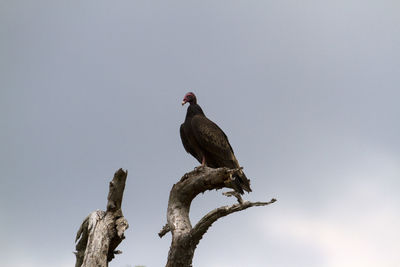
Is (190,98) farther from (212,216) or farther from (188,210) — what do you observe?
(212,216)

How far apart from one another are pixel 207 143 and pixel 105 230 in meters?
2.82

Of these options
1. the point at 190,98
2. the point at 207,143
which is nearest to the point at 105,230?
the point at 207,143

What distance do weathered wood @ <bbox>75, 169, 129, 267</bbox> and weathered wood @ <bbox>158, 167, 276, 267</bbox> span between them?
2.56ft

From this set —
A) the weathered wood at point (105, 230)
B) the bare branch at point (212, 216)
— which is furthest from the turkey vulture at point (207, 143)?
the bare branch at point (212, 216)

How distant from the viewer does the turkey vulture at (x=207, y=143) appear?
816 centimetres

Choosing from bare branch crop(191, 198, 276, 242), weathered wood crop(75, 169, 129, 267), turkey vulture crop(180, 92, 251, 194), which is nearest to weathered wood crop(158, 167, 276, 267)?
bare branch crop(191, 198, 276, 242)

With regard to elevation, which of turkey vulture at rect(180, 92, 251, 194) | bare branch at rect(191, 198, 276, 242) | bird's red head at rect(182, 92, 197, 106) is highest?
bird's red head at rect(182, 92, 197, 106)

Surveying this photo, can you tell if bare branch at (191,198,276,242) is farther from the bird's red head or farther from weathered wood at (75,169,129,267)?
the bird's red head

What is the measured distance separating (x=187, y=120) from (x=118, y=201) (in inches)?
109

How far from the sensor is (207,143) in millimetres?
8117

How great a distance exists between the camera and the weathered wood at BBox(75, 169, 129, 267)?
20.3 feet

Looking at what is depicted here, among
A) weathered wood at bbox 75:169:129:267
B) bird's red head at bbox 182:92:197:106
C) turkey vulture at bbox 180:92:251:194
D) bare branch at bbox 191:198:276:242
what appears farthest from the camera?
bird's red head at bbox 182:92:197:106

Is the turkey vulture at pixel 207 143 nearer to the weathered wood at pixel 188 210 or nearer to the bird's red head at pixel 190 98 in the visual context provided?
the bird's red head at pixel 190 98

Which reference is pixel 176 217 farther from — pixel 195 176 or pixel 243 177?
pixel 243 177
